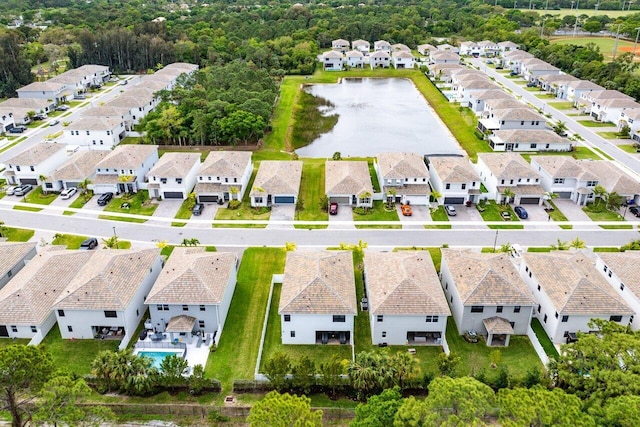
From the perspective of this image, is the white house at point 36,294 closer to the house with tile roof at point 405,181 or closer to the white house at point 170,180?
the white house at point 170,180

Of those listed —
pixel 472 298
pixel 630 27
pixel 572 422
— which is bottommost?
pixel 472 298

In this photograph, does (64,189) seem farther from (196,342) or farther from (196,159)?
(196,342)

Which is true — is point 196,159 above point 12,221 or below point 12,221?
above

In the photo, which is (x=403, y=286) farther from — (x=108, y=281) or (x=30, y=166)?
(x=30, y=166)

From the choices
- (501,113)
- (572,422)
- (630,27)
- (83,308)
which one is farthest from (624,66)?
(83,308)

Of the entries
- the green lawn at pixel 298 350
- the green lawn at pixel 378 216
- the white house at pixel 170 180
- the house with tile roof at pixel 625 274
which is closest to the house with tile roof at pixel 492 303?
the house with tile roof at pixel 625 274

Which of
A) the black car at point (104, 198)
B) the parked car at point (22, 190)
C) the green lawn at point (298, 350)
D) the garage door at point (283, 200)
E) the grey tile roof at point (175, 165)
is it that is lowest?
the green lawn at point (298, 350)

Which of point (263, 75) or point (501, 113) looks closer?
point (501, 113)
